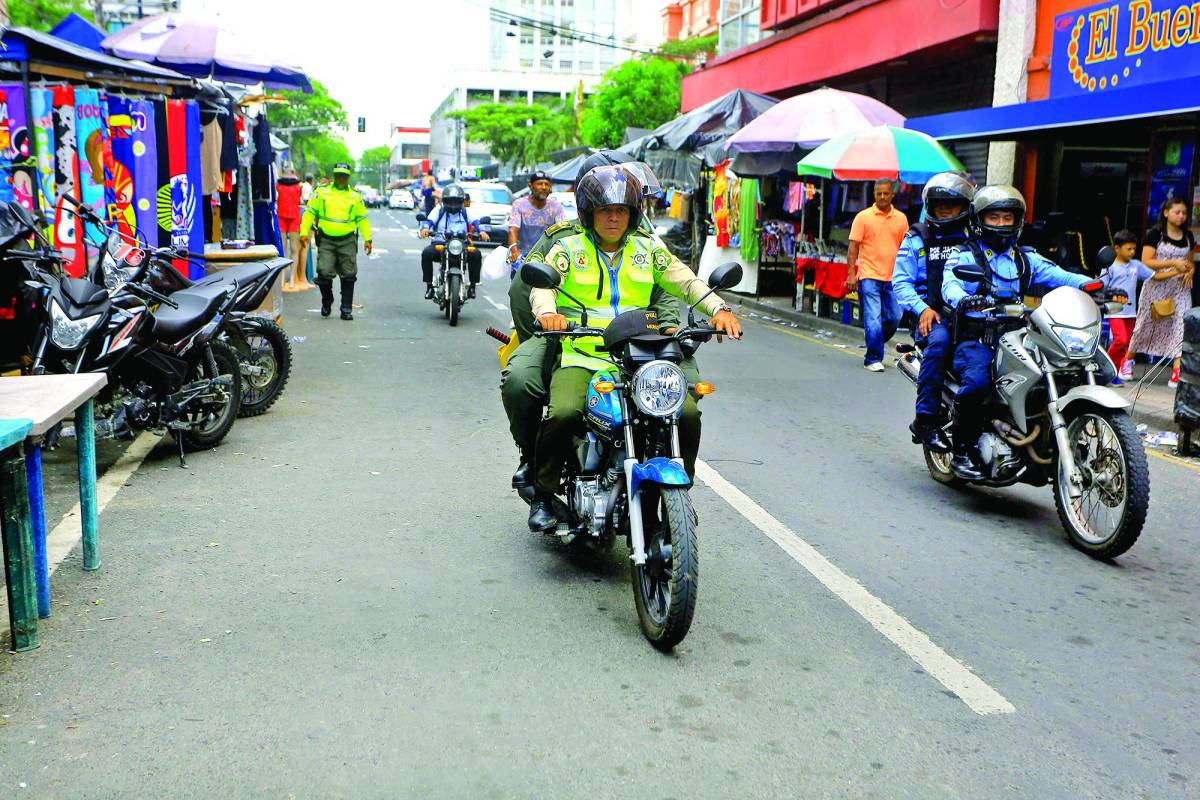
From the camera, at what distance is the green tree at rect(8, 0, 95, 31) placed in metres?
19.0

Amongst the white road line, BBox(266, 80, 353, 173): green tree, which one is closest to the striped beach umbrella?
the white road line

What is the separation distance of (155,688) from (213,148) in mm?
10345

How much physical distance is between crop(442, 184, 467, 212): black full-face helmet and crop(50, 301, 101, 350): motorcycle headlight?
9991mm

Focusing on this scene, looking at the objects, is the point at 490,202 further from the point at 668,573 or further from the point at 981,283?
the point at 668,573

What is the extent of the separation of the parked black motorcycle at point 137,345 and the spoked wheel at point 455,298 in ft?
24.7

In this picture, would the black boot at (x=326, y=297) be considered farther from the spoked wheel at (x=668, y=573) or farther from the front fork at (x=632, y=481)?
the spoked wheel at (x=668, y=573)

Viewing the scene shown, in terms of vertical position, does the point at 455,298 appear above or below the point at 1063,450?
below

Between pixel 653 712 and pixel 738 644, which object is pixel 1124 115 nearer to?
pixel 738 644

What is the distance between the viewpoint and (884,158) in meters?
13.9

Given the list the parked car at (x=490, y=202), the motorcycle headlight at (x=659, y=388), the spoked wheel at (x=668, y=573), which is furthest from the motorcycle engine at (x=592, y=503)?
the parked car at (x=490, y=202)

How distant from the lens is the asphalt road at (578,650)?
11.5 feet

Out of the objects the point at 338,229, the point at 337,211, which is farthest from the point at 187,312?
the point at 337,211

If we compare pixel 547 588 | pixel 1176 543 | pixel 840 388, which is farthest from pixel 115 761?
pixel 840 388

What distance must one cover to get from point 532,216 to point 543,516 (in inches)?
327
